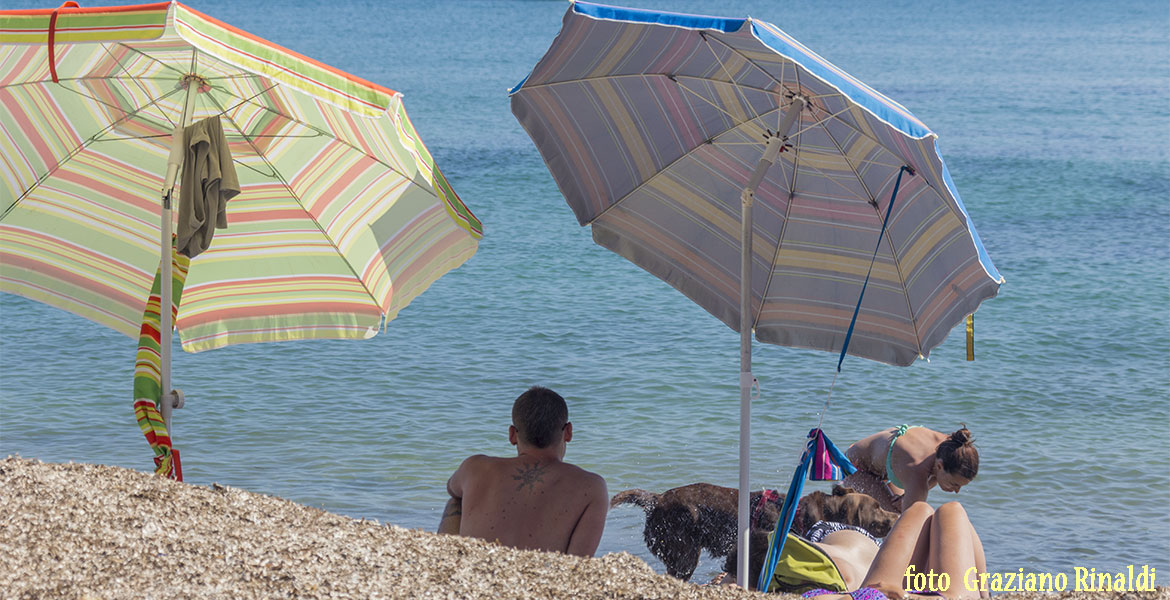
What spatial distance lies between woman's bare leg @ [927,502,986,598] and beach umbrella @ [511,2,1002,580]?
65cm

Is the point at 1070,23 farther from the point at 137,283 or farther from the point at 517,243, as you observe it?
the point at 137,283

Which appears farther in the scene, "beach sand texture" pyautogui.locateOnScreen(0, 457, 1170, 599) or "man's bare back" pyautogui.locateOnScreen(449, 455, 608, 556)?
"man's bare back" pyautogui.locateOnScreen(449, 455, 608, 556)

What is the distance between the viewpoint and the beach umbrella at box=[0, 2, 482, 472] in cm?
429

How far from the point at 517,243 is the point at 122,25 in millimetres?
12489

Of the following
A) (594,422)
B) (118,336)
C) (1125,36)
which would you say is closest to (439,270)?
(594,422)

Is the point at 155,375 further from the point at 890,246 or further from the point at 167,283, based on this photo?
the point at 890,246

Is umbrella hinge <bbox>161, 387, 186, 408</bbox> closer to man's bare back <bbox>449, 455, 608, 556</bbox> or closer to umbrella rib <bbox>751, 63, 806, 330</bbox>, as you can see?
man's bare back <bbox>449, 455, 608, 556</bbox>

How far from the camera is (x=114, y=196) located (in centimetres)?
455

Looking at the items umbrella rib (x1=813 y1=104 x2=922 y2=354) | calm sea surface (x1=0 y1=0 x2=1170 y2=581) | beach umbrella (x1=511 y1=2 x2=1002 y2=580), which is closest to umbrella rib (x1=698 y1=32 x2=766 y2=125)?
beach umbrella (x1=511 y1=2 x2=1002 y2=580)

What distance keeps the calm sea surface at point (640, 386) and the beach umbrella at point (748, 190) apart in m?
2.08

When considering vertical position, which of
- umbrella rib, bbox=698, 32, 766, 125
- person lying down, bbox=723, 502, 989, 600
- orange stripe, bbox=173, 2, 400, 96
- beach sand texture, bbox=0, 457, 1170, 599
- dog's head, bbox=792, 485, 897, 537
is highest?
umbrella rib, bbox=698, 32, 766, 125

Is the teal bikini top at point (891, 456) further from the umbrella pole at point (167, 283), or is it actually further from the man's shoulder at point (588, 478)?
the umbrella pole at point (167, 283)

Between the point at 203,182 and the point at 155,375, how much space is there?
0.74 meters

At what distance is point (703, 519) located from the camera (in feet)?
19.4
